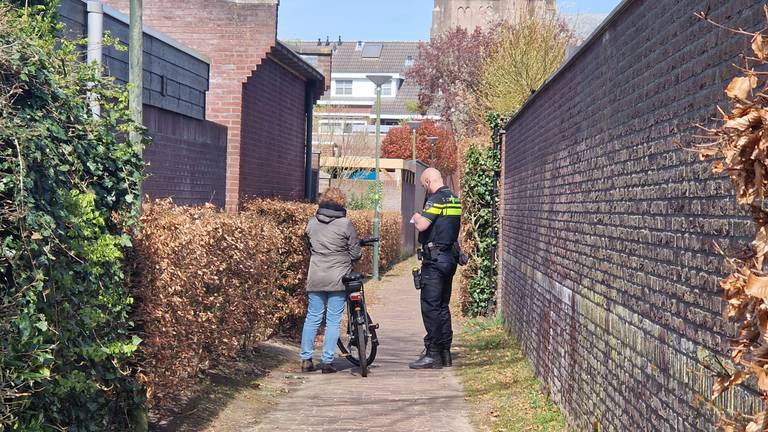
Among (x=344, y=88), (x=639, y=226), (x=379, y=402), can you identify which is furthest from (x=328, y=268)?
(x=344, y=88)

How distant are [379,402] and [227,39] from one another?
9.50 meters

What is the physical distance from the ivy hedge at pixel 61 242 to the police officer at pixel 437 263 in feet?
17.1

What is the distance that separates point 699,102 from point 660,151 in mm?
667

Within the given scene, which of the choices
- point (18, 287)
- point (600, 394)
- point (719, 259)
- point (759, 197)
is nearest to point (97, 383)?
point (18, 287)

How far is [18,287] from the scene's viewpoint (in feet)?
14.1

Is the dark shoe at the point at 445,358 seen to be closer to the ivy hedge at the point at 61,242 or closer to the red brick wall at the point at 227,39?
the ivy hedge at the point at 61,242

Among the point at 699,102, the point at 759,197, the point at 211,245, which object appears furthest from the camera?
the point at 211,245

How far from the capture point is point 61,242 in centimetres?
484

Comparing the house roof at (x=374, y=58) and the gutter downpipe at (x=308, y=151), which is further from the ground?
the house roof at (x=374, y=58)

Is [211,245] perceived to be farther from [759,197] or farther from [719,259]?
[759,197]

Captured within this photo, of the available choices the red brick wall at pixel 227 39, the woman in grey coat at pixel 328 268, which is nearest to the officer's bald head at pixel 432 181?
the woman in grey coat at pixel 328 268

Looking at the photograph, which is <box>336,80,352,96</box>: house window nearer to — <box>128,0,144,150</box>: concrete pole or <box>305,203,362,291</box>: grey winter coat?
<box>305,203,362,291</box>: grey winter coat

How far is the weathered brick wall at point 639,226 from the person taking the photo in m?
3.94

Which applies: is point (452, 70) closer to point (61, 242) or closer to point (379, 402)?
point (379, 402)
